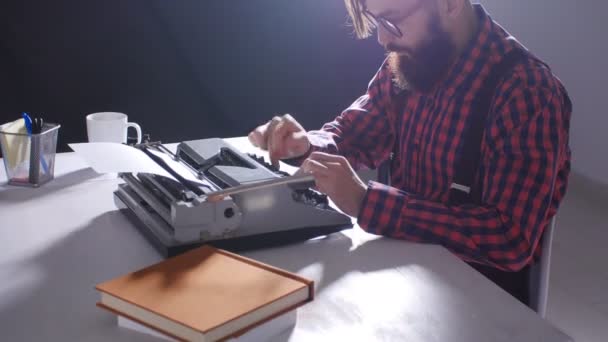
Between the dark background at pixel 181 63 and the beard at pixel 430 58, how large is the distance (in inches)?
61.1

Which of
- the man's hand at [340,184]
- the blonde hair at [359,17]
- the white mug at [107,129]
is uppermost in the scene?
the blonde hair at [359,17]

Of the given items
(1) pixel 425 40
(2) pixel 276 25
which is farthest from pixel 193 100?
(1) pixel 425 40

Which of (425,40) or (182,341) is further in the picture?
(425,40)

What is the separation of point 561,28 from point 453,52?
2379mm

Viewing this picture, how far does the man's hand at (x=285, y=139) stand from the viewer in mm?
1525

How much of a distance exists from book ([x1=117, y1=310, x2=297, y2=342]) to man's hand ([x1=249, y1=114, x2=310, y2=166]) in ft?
2.15

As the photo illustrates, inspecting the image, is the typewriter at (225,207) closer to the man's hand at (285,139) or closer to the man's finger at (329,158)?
the man's finger at (329,158)

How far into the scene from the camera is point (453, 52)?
1471 mm

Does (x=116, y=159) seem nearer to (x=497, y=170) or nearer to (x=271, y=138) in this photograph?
(x=271, y=138)

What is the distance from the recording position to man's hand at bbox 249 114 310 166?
5.00 ft

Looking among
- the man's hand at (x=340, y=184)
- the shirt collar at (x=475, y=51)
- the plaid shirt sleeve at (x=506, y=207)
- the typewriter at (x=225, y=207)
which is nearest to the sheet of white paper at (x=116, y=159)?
the typewriter at (x=225, y=207)

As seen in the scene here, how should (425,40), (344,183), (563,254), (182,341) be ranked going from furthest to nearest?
(563,254) < (425,40) < (344,183) < (182,341)

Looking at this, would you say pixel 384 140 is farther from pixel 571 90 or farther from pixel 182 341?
pixel 571 90

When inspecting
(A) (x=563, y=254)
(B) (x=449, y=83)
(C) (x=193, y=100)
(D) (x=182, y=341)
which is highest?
(B) (x=449, y=83)
